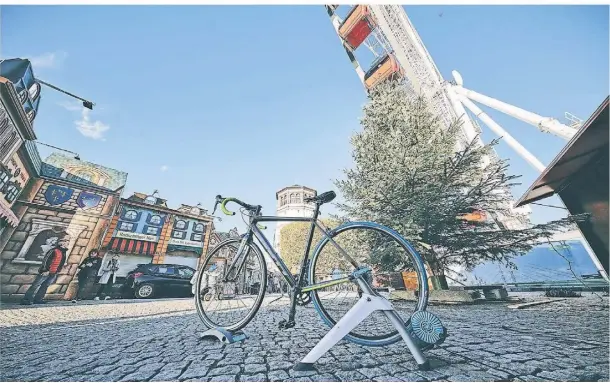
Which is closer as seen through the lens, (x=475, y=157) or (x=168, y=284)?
(x=475, y=157)

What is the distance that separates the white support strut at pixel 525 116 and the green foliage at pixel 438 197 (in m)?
11.3

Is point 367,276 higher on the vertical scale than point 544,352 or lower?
higher

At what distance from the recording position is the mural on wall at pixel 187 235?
17078 millimetres

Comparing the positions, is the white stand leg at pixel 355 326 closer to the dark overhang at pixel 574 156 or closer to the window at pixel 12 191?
the dark overhang at pixel 574 156

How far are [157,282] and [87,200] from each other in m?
6.54

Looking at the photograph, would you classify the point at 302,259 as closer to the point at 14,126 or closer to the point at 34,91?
the point at 14,126

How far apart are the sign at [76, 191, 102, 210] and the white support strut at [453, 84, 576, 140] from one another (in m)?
26.6

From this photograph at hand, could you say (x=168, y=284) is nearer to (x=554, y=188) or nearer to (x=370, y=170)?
(x=370, y=170)

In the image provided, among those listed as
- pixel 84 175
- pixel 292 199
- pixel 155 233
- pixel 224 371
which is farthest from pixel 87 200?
pixel 292 199

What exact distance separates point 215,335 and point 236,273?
0.72 meters

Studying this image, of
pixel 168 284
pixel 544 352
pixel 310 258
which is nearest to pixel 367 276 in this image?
pixel 310 258

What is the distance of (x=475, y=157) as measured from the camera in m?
6.77

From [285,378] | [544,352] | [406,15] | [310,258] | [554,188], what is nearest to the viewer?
[285,378]

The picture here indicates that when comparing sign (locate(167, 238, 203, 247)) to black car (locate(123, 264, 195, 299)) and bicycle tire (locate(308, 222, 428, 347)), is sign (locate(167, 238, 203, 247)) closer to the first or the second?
black car (locate(123, 264, 195, 299))
